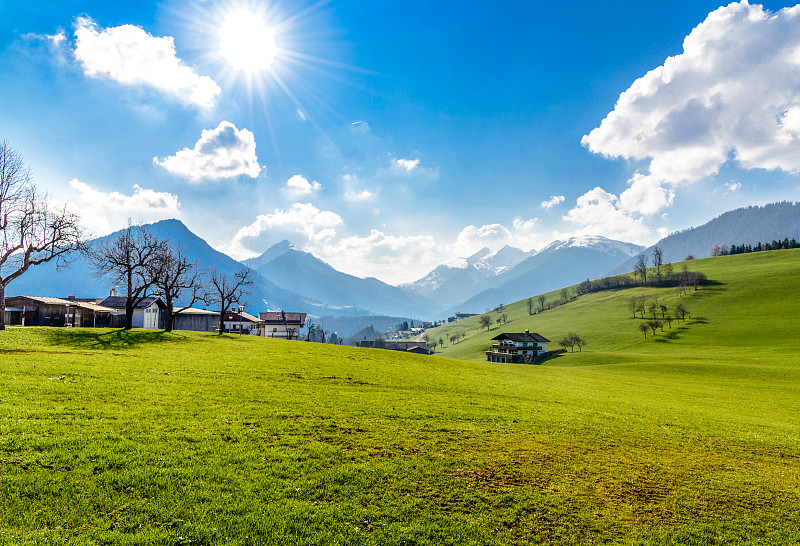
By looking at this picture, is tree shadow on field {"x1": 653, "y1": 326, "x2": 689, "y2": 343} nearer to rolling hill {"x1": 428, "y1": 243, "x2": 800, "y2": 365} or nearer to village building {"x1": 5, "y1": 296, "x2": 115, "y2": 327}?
rolling hill {"x1": 428, "y1": 243, "x2": 800, "y2": 365}

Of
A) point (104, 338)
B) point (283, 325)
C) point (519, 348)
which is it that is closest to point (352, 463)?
point (104, 338)

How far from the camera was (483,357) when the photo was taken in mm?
166750

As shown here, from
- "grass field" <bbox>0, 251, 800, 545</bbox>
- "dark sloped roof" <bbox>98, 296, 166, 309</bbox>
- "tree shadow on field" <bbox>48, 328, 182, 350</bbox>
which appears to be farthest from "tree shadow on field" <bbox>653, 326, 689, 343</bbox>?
"dark sloped roof" <bbox>98, 296, 166, 309</bbox>

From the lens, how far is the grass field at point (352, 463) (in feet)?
31.3

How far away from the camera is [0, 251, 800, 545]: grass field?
9.53 m

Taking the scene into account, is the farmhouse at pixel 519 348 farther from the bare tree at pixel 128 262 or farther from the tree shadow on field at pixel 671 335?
the bare tree at pixel 128 262

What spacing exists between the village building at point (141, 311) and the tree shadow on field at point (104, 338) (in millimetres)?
37181

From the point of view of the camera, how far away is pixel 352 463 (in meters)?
13.3

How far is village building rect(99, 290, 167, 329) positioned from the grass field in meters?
55.2

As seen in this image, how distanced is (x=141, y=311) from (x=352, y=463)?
8967 cm

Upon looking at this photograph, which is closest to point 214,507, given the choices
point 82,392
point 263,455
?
point 263,455

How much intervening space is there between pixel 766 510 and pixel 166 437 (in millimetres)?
23188

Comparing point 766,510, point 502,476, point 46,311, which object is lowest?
point 766,510

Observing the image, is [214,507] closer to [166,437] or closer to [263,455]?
[263,455]
